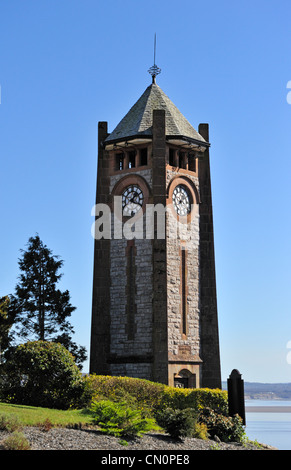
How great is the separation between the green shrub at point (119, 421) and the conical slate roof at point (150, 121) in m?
20.1

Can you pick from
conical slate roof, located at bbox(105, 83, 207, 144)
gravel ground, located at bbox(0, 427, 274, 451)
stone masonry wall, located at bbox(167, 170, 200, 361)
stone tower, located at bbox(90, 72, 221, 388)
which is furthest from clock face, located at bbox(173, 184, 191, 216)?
gravel ground, located at bbox(0, 427, 274, 451)

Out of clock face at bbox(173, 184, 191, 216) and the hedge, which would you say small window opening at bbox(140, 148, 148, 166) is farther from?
the hedge

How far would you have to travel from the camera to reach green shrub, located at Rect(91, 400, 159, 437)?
68.2 ft

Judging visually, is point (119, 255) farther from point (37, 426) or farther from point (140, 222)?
point (37, 426)

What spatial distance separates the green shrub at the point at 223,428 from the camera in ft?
84.0

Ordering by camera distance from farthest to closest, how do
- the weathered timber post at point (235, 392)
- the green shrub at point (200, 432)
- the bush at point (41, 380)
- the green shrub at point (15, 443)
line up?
the weathered timber post at point (235, 392) → the bush at point (41, 380) → the green shrub at point (200, 432) → the green shrub at point (15, 443)

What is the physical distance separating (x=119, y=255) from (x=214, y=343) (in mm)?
7638

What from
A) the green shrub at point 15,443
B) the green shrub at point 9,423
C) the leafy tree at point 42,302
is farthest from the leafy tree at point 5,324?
the green shrub at point 15,443

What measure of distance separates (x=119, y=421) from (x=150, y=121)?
73.6 feet

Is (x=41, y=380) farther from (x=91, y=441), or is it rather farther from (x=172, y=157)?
(x=172, y=157)

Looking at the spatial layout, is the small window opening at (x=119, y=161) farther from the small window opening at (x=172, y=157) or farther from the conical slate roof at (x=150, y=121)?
the small window opening at (x=172, y=157)

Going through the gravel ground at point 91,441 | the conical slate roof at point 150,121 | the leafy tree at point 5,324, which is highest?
the conical slate roof at point 150,121

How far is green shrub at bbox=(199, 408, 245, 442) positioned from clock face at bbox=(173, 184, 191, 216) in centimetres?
1512
